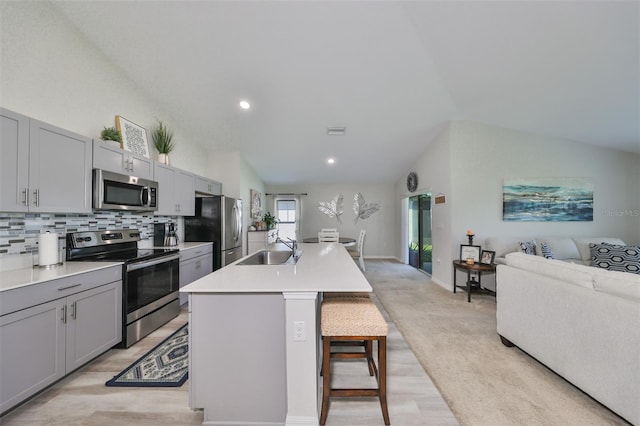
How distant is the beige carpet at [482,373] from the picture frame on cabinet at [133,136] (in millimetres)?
3801

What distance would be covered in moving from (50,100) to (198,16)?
61.5 inches

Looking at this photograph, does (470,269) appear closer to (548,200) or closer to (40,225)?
(548,200)

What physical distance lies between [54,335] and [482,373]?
3.13 m

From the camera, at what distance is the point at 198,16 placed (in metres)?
2.56

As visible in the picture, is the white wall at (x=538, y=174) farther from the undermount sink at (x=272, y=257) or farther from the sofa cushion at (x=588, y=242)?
the undermount sink at (x=272, y=257)

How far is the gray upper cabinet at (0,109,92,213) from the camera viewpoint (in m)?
1.73

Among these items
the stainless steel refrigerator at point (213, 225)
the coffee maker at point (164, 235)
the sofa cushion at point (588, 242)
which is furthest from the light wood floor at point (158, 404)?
the sofa cushion at point (588, 242)

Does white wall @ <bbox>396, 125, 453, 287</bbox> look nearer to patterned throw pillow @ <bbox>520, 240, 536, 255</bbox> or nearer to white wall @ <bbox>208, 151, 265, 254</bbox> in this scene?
patterned throw pillow @ <bbox>520, 240, 536, 255</bbox>

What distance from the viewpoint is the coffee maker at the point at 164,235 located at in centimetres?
362

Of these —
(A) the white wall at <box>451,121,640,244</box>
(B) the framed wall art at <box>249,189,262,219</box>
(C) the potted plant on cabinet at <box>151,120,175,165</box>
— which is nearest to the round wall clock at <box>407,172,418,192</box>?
(A) the white wall at <box>451,121,640,244</box>

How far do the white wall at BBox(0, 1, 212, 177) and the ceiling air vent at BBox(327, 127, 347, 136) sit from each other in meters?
2.83

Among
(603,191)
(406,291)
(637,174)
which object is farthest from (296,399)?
(637,174)

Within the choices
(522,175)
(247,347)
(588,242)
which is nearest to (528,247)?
(588,242)

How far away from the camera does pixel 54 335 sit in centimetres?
179
